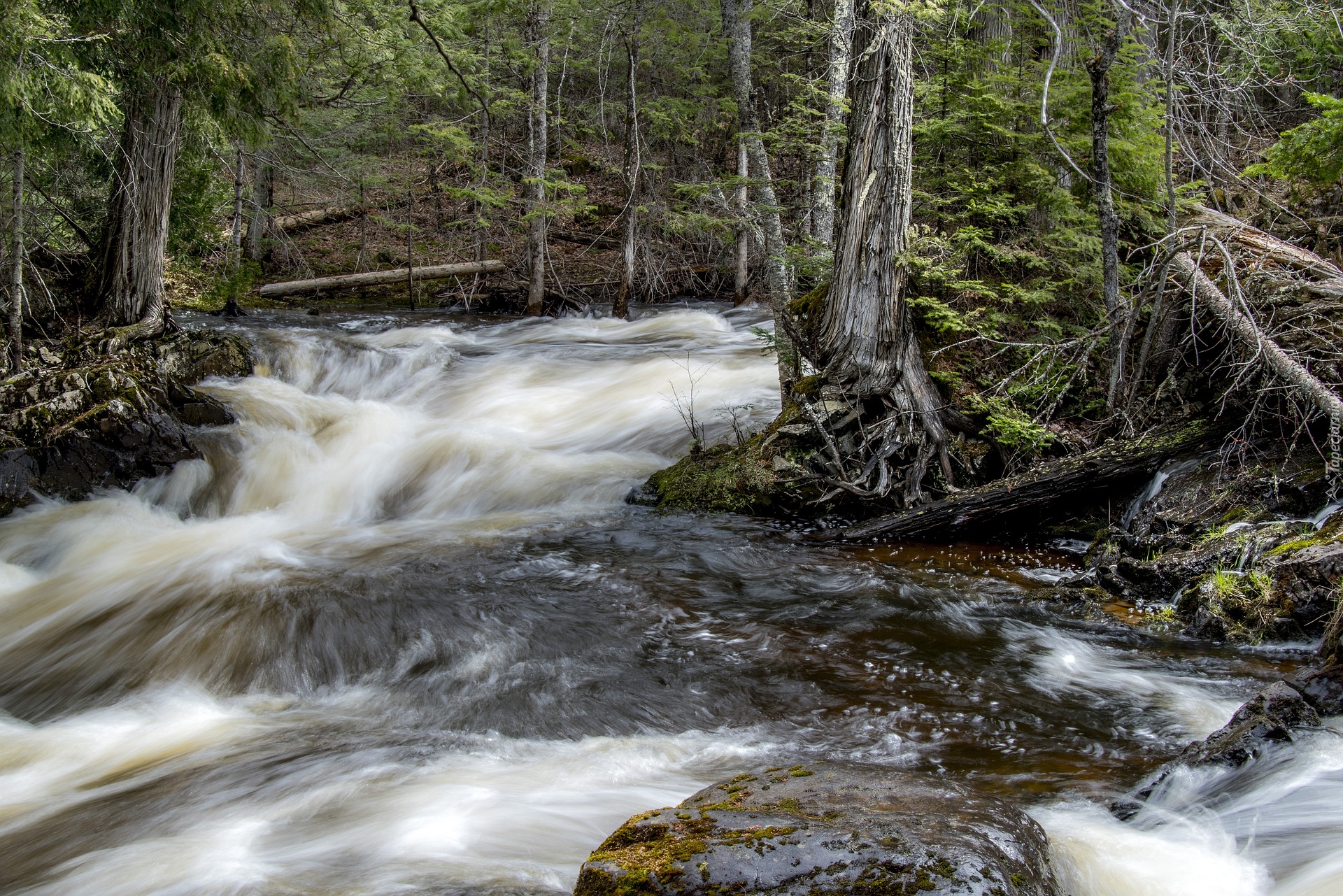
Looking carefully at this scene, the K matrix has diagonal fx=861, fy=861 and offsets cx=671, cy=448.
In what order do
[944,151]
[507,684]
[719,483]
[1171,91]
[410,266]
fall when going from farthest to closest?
[410,266] < [944,151] < [719,483] < [1171,91] < [507,684]

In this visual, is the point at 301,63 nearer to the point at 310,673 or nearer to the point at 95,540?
the point at 95,540

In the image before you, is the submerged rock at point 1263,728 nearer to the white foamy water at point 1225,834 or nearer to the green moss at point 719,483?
the white foamy water at point 1225,834

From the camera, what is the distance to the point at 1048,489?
6762mm

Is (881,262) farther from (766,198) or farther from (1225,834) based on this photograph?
(1225,834)

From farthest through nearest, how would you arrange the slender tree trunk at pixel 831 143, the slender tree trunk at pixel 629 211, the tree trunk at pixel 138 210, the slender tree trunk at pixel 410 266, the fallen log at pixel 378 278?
the fallen log at pixel 378 278 → the slender tree trunk at pixel 410 266 → the slender tree trunk at pixel 629 211 → the tree trunk at pixel 138 210 → the slender tree trunk at pixel 831 143

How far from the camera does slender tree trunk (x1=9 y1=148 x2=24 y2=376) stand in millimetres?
7020

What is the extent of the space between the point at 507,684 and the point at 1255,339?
563 centimetres

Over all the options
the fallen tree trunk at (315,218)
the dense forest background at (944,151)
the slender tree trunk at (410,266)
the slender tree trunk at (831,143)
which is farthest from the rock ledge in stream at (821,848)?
the fallen tree trunk at (315,218)

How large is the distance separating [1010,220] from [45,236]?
1018cm

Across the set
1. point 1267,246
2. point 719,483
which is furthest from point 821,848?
point 1267,246

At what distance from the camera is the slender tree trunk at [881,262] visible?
6.99 metres

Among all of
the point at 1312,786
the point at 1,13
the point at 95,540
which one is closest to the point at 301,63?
the point at 1,13

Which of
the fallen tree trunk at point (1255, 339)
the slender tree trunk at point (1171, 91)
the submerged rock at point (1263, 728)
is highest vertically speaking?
the slender tree trunk at point (1171, 91)

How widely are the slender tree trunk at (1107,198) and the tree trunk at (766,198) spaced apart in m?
2.63
